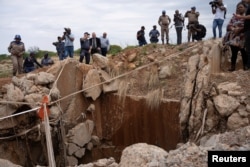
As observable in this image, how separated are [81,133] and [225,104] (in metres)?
4.45

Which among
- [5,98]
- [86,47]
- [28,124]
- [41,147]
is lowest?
[41,147]

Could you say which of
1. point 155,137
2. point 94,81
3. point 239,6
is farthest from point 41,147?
point 239,6

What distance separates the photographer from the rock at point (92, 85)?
11.1m

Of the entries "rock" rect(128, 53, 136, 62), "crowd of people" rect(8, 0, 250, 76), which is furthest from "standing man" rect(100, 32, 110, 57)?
"rock" rect(128, 53, 136, 62)

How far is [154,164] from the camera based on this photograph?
448cm

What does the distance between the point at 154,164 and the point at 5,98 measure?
256 inches

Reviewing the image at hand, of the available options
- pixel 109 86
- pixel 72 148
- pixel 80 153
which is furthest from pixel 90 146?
pixel 109 86

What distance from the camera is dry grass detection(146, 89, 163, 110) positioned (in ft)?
34.1

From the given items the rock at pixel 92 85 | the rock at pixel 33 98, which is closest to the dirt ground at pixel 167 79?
the rock at pixel 92 85

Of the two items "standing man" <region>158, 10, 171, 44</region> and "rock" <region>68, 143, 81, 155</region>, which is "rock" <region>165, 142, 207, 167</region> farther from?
"standing man" <region>158, 10, 171, 44</region>

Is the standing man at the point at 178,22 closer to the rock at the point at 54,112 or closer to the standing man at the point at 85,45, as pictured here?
the standing man at the point at 85,45

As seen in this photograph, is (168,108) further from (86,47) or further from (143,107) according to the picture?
(86,47)

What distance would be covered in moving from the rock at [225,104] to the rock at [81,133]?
4.18 metres

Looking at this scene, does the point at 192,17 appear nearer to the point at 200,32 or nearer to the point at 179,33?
the point at 200,32
